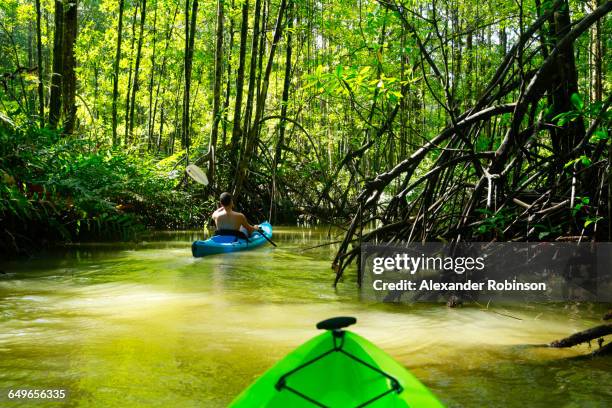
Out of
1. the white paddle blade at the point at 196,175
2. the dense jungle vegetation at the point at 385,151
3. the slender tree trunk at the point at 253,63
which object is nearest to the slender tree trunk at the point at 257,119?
the dense jungle vegetation at the point at 385,151

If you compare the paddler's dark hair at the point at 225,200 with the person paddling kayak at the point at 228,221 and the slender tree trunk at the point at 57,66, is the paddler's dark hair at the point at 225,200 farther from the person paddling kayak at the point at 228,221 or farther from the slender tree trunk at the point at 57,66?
the slender tree trunk at the point at 57,66

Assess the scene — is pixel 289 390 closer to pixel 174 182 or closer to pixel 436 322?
pixel 436 322

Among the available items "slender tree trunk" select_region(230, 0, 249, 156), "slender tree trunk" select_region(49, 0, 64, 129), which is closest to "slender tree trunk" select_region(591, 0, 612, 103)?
"slender tree trunk" select_region(230, 0, 249, 156)

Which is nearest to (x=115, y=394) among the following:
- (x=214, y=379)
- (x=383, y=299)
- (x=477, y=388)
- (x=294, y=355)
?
(x=214, y=379)

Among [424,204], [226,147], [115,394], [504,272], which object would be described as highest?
[226,147]

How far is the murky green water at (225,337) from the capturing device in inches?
115

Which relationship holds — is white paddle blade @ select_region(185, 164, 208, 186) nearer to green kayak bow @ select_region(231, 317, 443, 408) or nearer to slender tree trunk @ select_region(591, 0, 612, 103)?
slender tree trunk @ select_region(591, 0, 612, 103)

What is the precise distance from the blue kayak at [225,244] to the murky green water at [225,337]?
1.49 meters

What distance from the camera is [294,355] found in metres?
1.76

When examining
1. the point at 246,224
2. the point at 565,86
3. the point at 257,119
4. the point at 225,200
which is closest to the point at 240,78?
the point at 257,119

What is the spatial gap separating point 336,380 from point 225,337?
251cm

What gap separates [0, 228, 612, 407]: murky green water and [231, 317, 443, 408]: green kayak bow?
1147mm

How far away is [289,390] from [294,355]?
0.40ft

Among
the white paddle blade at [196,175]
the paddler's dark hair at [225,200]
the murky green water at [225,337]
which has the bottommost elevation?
the murky green water at [225,337]
